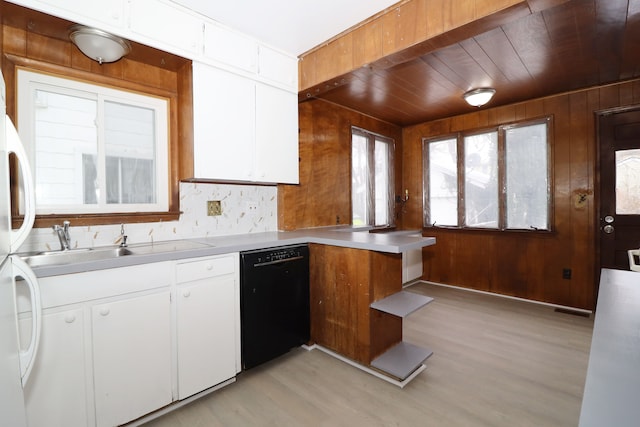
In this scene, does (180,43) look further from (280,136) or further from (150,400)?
(150,400)

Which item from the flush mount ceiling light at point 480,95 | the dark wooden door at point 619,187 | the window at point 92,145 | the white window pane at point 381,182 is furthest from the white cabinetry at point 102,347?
the dark wooden door at point 619,187

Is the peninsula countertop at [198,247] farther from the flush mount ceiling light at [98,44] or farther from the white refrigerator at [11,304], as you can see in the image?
the flush mount ceiling light at [98,44]

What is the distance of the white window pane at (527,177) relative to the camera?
11.5 ft

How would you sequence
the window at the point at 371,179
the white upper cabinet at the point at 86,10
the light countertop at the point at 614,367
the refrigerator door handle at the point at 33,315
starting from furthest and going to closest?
the window at the point at 371,179
the white upper cabinet at the point at 86,10
the refrigerator door handle at the point at 33,315
the light countertop at the point at 614,367

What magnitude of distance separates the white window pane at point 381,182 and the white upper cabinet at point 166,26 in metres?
2.76

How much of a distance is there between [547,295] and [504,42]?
285 cm

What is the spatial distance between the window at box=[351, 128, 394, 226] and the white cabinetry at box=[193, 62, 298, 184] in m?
1.35

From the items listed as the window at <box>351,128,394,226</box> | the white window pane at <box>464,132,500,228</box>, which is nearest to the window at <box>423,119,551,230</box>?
the white window pane at <box>464,132,500,228</box>

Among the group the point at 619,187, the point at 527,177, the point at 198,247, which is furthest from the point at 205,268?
the point at 619,187

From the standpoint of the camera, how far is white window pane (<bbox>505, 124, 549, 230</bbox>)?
3492 millimetres

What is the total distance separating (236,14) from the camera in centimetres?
208

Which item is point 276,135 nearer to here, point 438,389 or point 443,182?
point 438,389

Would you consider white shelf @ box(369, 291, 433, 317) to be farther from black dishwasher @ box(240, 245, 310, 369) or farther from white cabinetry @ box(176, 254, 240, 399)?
white cabinetry @ box(176, 254, 240, 399)

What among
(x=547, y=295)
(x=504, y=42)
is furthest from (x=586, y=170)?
(x=504, y=42)
